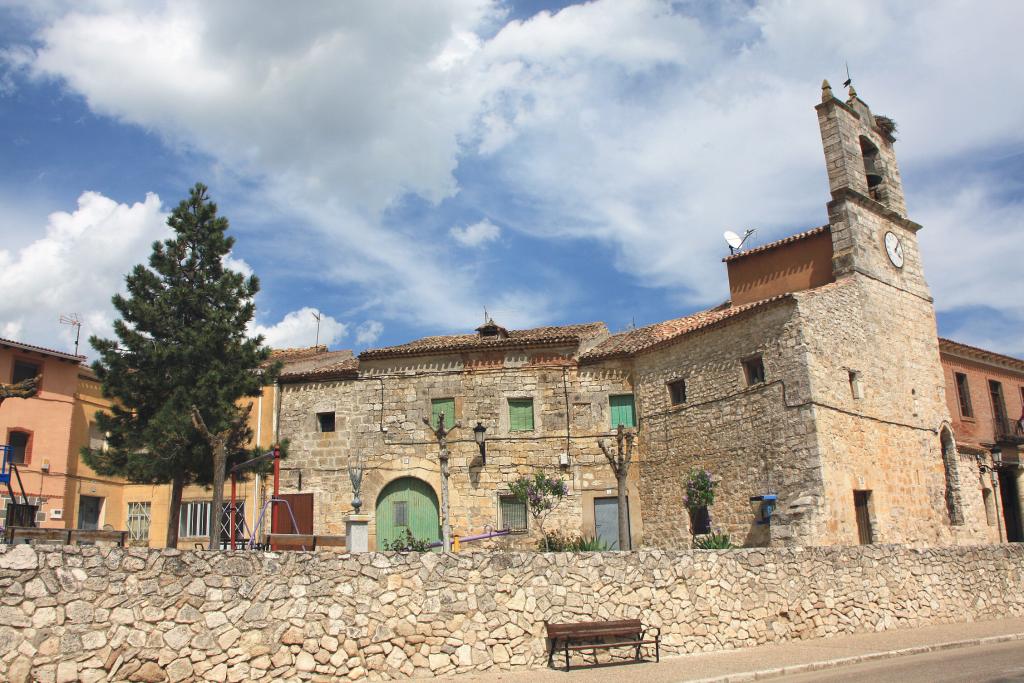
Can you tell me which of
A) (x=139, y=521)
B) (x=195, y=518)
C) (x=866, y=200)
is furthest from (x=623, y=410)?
(x=139, y=521)

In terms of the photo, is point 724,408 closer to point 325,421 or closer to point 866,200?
point 866,200

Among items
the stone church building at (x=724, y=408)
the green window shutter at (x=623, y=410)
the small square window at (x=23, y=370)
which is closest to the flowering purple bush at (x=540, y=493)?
the stone church building at (x=724, y=408)

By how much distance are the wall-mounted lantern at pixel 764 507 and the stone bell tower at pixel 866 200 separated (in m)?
6.90

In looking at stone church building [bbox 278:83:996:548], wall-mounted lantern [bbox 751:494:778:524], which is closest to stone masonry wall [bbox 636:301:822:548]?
stone church building [bbox 278:83:996:548]

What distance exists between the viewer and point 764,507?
20.0 meters

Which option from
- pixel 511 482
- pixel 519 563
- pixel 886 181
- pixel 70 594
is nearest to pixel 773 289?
pixel 886 181

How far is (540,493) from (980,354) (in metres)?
16.4

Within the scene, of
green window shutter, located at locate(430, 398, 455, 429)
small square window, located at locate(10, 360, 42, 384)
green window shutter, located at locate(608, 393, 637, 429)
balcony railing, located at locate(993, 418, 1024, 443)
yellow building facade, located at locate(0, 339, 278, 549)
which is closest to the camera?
green window shutter, located at locate(608, 393, 637, 429)

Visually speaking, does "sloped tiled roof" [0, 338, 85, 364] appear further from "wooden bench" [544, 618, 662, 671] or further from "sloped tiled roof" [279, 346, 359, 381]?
"wooden bench" [544, 618, 662, 671]

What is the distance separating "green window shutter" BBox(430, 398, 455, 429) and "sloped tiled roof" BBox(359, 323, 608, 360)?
1566 millimetres

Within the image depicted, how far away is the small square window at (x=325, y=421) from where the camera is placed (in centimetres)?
2541

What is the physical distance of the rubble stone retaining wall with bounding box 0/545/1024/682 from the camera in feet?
32.3

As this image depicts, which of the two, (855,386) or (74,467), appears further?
(74,467)

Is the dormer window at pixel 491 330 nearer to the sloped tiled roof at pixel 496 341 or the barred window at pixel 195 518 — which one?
the sloped tiled roof at pixel 496 341
